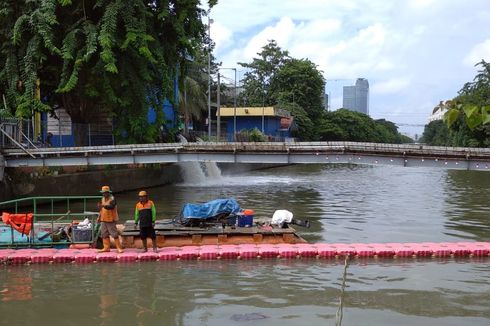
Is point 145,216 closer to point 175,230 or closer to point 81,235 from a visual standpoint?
point 175,230

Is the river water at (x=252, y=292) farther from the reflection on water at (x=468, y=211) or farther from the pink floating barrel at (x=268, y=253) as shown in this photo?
the reflection on water at (x=468, y=211)

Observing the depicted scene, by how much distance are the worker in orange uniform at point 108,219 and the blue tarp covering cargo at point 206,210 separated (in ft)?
8.30

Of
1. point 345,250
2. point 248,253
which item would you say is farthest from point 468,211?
point 248,253

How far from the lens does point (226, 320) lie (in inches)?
366

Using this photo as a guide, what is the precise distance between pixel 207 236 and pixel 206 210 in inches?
43.2

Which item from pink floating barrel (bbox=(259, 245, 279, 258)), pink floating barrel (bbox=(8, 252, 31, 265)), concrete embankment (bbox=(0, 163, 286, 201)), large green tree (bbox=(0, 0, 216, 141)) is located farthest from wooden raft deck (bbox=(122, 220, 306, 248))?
concrete embankment (bbox=(0, 163, 286, 201))

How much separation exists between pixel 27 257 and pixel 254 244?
611 cm

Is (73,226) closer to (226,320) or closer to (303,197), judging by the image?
(226,320)

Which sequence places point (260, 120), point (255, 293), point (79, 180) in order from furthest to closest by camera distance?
point (260, 120), point (79, 180), point (255, 293)

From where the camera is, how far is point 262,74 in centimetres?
9269

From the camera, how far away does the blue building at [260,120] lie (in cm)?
7712

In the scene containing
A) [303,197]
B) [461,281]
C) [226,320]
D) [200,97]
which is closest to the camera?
[226,320]

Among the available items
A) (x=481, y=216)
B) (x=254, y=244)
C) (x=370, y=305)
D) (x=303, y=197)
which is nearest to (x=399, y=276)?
(x=370, y=305)

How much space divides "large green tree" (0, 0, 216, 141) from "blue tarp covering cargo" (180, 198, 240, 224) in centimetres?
1234
